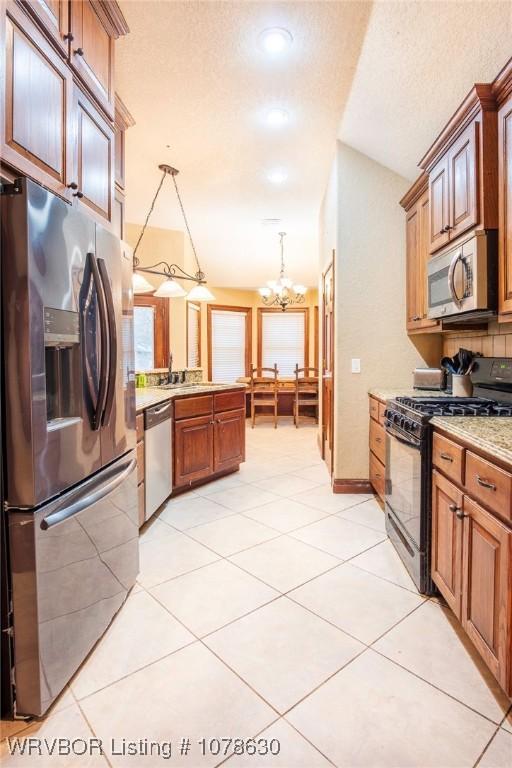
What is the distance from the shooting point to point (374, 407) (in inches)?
132

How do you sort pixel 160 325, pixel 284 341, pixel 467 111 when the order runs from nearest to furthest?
pixel 467 111, pixel 160 325, pixel 284 341

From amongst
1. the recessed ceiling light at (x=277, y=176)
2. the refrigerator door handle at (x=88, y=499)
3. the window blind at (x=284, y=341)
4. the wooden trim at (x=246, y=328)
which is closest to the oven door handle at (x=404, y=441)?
the refrigerator door handle at (x=88, y=499)

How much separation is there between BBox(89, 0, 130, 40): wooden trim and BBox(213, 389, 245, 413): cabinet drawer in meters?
2.59

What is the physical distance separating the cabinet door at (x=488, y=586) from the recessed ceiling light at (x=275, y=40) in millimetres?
2613

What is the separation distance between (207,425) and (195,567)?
1.53 meters

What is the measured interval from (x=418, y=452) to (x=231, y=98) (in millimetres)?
2685

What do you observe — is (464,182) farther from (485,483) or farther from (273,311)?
(273,311)

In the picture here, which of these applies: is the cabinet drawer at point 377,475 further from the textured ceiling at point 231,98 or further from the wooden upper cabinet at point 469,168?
the textured ceiling at point 231,98

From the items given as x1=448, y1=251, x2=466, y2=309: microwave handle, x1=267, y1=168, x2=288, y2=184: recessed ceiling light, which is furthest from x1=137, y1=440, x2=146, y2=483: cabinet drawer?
x1=267, y1=168, x2=288, y2=184: recessed ceiling light

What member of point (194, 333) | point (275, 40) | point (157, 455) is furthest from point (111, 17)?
point (194, 333)

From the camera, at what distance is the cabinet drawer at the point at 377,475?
10.1 ft

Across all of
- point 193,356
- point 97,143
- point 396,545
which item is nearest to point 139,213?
point 193,356

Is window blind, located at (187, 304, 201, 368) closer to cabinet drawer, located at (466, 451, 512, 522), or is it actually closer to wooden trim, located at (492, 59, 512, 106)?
wooden trim, located at (492, 59, 512, 106)

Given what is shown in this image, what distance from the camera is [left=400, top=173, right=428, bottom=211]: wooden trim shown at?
2.94 meters
